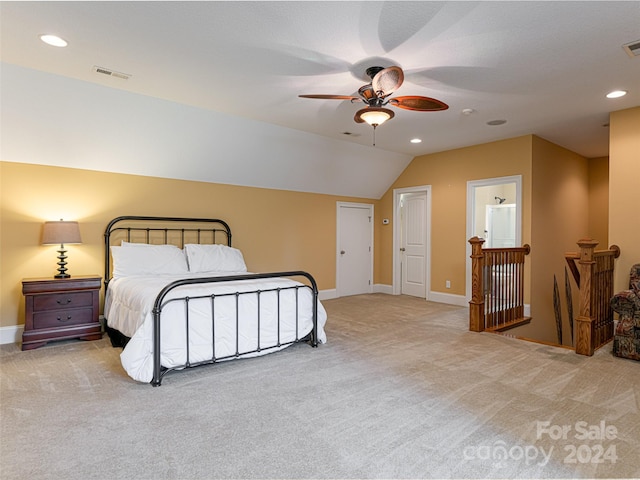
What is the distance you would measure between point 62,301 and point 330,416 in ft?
10.7

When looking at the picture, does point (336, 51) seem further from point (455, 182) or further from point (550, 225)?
point (550, 225)

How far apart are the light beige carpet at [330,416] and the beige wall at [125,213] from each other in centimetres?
101

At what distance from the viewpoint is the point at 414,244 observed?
7102mm

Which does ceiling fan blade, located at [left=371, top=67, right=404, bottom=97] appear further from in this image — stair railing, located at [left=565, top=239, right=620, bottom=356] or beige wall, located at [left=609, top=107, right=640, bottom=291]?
beige wall, located at [left=609, top=107, right=640, bottom=291]

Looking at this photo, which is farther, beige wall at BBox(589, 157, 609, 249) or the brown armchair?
beige wall at BBox(589, 157, 609, 249)

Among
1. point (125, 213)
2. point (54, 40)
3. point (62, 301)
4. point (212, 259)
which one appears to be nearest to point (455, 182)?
point (212, 259)

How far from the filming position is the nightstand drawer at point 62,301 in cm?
375

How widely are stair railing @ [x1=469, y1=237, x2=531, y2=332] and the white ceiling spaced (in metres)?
1.79

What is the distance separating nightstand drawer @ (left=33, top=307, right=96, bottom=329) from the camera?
3764mm

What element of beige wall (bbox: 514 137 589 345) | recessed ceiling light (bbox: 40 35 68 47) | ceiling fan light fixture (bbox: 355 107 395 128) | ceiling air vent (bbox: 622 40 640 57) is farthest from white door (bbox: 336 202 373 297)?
recessed ceiling light (bbox: 40 35 68 47)

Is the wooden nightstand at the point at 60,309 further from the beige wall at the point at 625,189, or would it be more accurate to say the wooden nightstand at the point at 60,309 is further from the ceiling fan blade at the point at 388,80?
the beige wall at the point at 625,189

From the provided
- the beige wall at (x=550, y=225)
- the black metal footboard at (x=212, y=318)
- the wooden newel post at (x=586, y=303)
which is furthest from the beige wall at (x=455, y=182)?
the black metal footboard at (x=212, y=318)

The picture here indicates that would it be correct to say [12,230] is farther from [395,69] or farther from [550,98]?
[550,98]

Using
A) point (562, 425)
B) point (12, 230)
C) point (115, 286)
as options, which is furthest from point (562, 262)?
point (12, 230)
